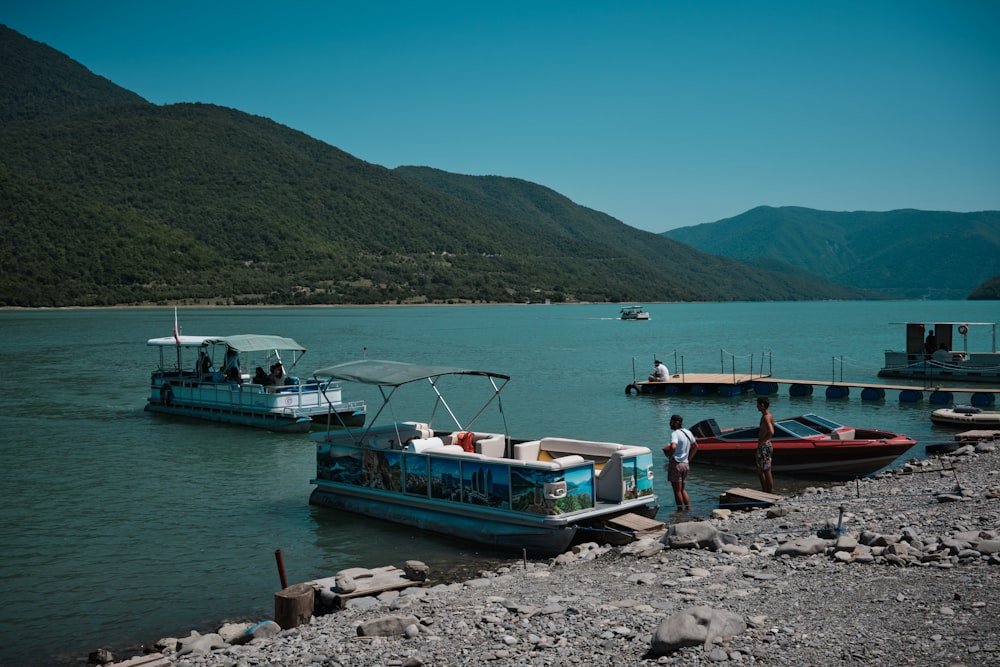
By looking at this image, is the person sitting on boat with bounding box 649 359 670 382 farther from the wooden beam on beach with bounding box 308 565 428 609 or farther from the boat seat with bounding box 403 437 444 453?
the wooden beam on beach with bounding box 308 565 428 609

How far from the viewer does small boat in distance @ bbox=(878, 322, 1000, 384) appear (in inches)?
1674

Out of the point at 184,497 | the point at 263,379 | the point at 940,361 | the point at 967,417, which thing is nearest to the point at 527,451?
the point at 184,497

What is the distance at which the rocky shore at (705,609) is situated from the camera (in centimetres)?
779

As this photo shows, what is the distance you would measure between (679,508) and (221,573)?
357 inches

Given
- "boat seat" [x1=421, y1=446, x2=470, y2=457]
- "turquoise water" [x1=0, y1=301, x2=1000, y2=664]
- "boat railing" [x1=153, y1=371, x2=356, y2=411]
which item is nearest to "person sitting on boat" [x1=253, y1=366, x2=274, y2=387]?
"boat railing" [x1=153, y1=371, x2=356, y2=411]

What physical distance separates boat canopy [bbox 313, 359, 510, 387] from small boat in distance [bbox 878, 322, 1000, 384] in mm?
32617

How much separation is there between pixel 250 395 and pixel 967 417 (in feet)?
81.4

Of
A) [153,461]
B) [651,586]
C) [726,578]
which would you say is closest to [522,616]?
[651,586]

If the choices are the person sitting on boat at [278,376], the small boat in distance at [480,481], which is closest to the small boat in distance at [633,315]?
the person sitting on boat at [278,376]

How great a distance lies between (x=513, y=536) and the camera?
14.7 meters

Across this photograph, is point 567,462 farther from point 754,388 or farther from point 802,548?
point 754,388

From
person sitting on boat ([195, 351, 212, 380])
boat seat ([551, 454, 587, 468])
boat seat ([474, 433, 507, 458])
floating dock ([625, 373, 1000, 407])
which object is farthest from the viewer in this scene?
floating dock ([625, 373, 1000, 407])

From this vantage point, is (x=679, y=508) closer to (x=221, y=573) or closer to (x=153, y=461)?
(x=221, y=573)

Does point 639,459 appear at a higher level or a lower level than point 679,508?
higher
